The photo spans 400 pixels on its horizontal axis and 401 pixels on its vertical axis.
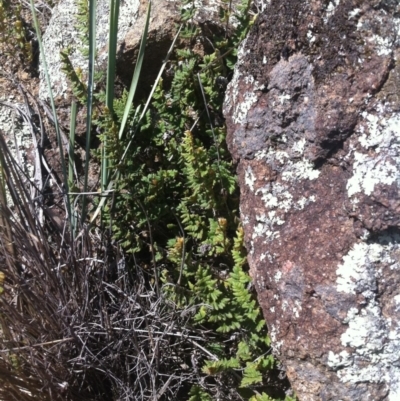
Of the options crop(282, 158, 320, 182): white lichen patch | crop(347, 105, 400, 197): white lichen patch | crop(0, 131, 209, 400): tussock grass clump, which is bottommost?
crop(0, 131, 209, 400): tussock grass clump

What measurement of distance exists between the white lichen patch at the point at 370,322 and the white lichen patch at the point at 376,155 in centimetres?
14

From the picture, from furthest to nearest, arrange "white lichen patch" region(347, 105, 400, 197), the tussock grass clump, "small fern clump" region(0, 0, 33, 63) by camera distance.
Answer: "small fern clump" region(0, 0, 33, 63) < the tussock grass clump < "white lichen patch" region(347, 105, 400, 197)

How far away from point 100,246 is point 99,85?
0.62m

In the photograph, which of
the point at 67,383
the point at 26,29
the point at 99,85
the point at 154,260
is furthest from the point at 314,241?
the point at 26,29

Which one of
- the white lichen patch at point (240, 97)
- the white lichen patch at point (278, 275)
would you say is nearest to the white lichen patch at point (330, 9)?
the white lichen patch at point (240, 97)

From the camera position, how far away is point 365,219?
4.70 ft

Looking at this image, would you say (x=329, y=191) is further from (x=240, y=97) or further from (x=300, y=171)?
(x=240, y=97)

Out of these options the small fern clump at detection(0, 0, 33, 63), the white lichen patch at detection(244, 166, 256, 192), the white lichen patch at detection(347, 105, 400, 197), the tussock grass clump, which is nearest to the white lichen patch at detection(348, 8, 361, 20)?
the white lichen patch at detection(347, 105, 400, 197)

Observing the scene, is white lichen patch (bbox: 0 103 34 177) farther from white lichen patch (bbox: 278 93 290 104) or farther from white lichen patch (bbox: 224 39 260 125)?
white lichen patch (bbox: 278 93 290 104)

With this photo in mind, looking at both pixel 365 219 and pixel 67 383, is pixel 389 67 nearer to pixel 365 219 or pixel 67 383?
pixel 365 219

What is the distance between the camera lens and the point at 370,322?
145 cm

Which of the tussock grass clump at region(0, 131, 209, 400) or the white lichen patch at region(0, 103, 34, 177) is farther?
the white lichen patch at region(0, 103, 34, 177)

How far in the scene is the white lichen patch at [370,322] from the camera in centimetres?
144

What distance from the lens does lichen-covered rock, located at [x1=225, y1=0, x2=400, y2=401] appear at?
1438 millimetres
